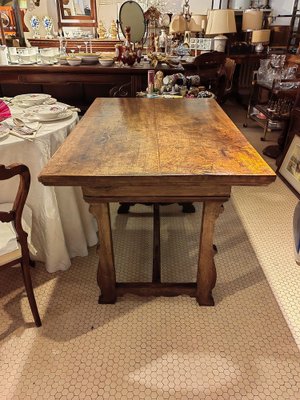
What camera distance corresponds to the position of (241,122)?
4684 millimetres

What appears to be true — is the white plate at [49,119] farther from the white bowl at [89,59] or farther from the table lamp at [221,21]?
the table lamp at [221,21]

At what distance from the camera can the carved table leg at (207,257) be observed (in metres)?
1.31

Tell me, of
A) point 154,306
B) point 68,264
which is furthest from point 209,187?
point 68,264

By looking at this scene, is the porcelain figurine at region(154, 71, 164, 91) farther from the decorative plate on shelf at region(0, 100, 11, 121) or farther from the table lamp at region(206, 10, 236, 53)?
the table lamp at region(206, 10, 236, 53)

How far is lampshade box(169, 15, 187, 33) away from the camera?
478cm

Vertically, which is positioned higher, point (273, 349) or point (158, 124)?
point (158, 124)

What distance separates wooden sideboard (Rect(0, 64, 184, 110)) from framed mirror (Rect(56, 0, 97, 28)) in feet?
11.5

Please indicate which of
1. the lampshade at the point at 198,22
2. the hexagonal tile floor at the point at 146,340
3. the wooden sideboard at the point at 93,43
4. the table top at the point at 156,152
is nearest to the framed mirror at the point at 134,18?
the lampshade at the point at 198,22

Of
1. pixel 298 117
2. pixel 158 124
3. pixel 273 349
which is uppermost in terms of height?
pixel 158 124

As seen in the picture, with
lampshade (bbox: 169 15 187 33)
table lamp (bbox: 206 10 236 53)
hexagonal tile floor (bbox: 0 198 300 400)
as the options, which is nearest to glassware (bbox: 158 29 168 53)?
table lamp (bbox: 206 10 236 53)

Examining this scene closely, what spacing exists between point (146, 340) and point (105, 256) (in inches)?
16.9

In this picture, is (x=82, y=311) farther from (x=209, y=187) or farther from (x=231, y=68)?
(x=231, y=68)

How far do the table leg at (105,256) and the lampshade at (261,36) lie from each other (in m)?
5.17

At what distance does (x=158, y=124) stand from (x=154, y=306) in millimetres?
973
